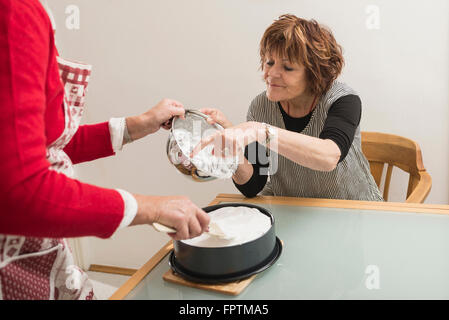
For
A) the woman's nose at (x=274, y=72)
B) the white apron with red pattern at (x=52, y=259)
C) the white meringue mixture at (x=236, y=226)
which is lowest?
the white meringue mixture at (x=236, y=226)

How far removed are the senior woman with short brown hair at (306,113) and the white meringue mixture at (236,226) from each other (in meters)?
0.28

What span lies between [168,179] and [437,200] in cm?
135

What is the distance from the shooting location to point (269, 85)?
4.62 feet

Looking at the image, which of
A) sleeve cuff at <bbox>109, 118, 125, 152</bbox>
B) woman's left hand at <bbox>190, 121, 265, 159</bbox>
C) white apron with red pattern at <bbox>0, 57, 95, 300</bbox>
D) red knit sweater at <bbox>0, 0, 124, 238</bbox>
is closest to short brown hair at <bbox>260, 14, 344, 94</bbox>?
woman's left hand at <bbox>190, 121, 265, 159</bbox>

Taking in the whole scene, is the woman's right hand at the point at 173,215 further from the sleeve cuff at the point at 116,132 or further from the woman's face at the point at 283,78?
the woman's face at the point at 283,78

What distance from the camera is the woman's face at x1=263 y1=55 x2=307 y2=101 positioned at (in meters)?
1.38

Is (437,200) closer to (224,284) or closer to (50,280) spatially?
(224,284)

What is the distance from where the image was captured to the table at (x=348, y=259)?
2.77ft

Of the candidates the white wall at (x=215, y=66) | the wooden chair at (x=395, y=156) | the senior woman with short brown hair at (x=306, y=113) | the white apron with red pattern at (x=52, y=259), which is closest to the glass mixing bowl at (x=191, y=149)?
the senior woman with short brown hair at (x=306, y=113)

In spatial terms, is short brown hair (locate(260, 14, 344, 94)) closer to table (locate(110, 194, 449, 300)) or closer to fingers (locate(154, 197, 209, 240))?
table (locate(110, 194, 449, 300))

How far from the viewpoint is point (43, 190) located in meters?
0.62

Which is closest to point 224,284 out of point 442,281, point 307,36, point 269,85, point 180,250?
point 180,250

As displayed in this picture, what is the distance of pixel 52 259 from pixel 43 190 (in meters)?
0.24

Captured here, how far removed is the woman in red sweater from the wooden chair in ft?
3.48
